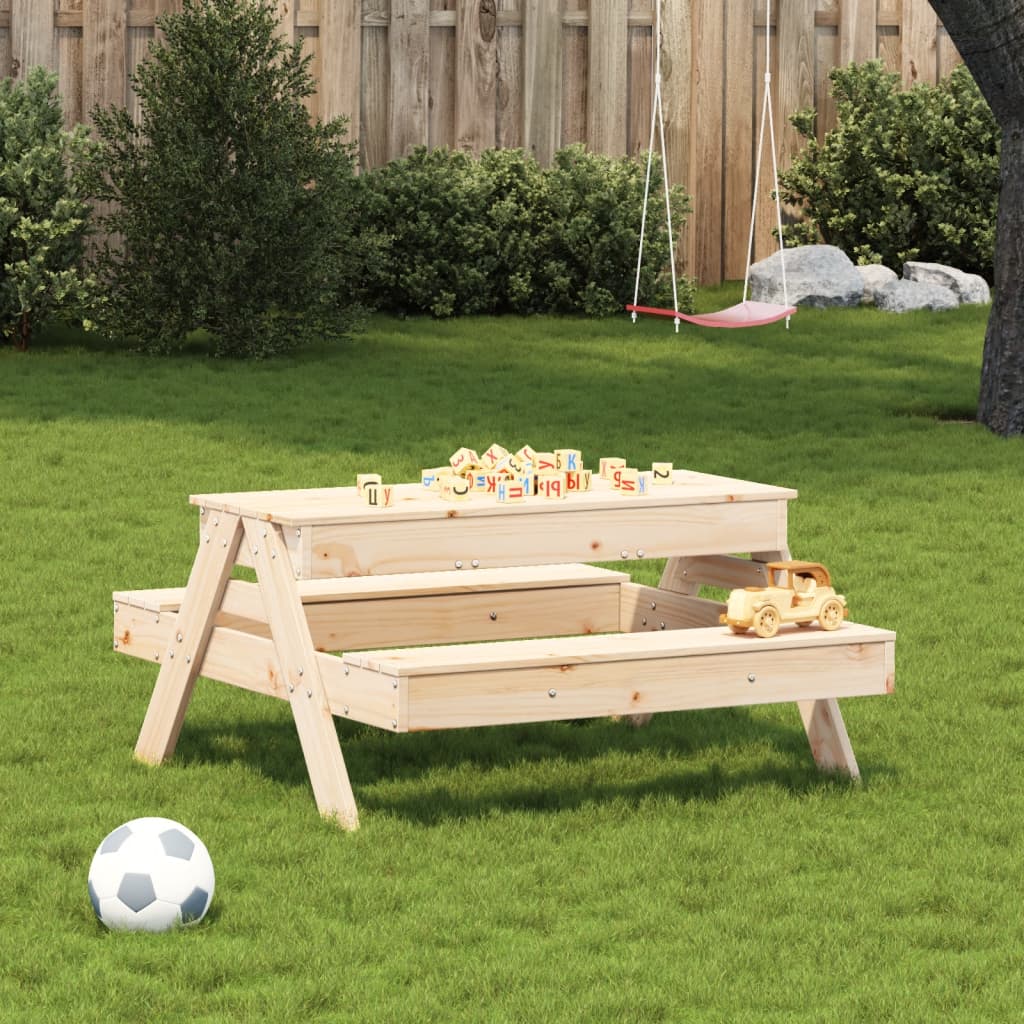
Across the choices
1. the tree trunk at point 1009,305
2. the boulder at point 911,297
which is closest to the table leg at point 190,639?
the tree trunk at point 1009,305

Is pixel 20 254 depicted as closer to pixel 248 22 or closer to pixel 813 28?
pixel 248 22

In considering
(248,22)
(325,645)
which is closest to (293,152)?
(248,22)

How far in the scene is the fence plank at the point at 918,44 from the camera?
65.6 feet

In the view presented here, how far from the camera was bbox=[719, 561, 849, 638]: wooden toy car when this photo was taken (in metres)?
6.16

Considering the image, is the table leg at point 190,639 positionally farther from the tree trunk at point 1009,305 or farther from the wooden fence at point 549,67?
the wooden fence at point 549,67

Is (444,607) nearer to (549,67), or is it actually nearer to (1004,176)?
(1004,176)

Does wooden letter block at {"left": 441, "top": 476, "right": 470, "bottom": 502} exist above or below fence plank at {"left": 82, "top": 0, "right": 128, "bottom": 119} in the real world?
below

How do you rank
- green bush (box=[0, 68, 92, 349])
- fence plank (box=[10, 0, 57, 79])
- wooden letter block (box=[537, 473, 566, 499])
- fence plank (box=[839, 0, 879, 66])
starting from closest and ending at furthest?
wooden letter block (box=[537, 473, 566, 499]) < green bush (box=[0, 68, 92, 349]) < fence plank (box=[10, 0, 57, 79]) < fence plank (box=[839, 0, 879, 66])

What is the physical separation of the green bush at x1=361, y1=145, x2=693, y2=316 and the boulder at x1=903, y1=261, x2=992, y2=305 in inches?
90.6

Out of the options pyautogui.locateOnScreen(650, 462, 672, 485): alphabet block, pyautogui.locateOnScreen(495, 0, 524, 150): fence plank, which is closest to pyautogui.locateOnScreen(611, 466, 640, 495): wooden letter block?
pyautogui.locateOnScreen(650, 462, 672, 485): alphabet block

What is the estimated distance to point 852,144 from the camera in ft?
63.8

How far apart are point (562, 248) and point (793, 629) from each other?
12.2m

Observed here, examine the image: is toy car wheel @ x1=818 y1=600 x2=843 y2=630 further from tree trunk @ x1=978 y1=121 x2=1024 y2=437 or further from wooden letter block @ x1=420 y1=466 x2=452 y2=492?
tree trunk @ x1=978 y1=121 x2=1024 y2=437

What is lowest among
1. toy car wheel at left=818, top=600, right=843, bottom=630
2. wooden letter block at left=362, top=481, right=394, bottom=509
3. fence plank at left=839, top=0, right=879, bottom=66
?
toy car wheel at left=818, top=600, right=843, bottom=630
